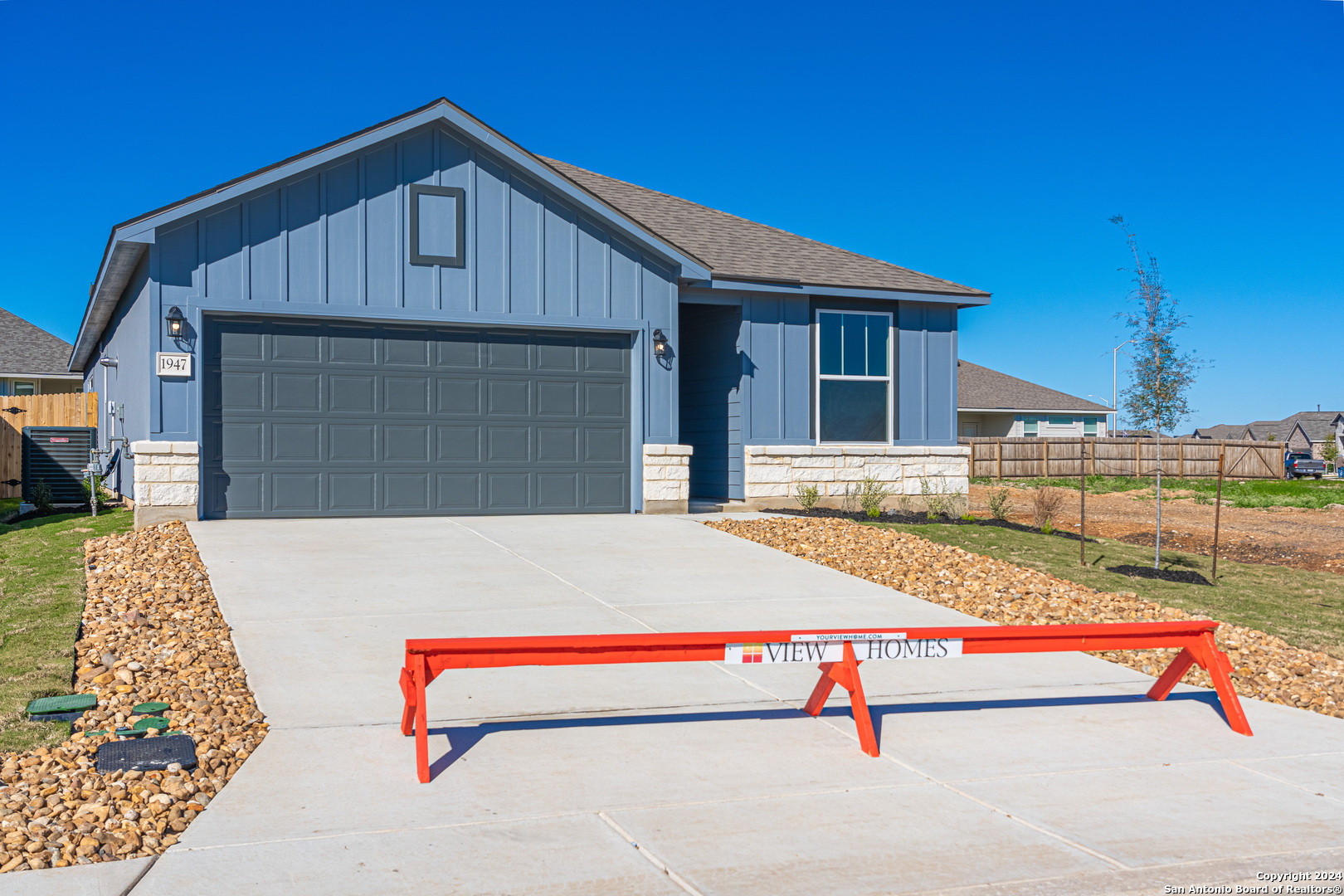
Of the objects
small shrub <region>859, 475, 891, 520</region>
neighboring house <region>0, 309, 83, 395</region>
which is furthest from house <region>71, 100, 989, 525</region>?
neighboring house <region>0, 309, 83, 395</region>

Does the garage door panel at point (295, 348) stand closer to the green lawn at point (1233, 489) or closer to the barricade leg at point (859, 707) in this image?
the barricade leg at point (859, 707)

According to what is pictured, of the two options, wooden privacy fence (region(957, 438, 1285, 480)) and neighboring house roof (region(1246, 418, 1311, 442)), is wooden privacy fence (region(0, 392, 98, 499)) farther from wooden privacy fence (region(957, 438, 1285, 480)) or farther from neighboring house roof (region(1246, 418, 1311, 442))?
neighboring house roof (region(1246, 418, 1311, 442))

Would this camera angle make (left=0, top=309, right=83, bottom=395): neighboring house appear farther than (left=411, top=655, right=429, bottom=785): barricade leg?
Yes

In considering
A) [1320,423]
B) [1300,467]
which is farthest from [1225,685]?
[1320,423]

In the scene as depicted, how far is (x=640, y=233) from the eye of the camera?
48.3 ft

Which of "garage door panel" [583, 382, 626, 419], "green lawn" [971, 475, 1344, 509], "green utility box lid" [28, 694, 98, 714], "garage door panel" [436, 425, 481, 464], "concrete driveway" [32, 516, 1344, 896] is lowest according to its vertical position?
"concrete driveway" [32, 516, 1344, 896]

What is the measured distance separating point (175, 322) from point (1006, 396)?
4016 centimetres

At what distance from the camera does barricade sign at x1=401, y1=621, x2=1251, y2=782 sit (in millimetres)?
5223

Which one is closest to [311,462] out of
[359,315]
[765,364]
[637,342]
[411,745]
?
[359,315]

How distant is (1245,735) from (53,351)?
38.7 metres

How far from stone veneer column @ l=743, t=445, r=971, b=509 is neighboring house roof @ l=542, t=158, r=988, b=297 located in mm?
2567

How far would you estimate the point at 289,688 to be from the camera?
6.20 meters

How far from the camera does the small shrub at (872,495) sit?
15469 millimetres

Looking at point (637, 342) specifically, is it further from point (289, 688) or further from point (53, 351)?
point (53, 351)
